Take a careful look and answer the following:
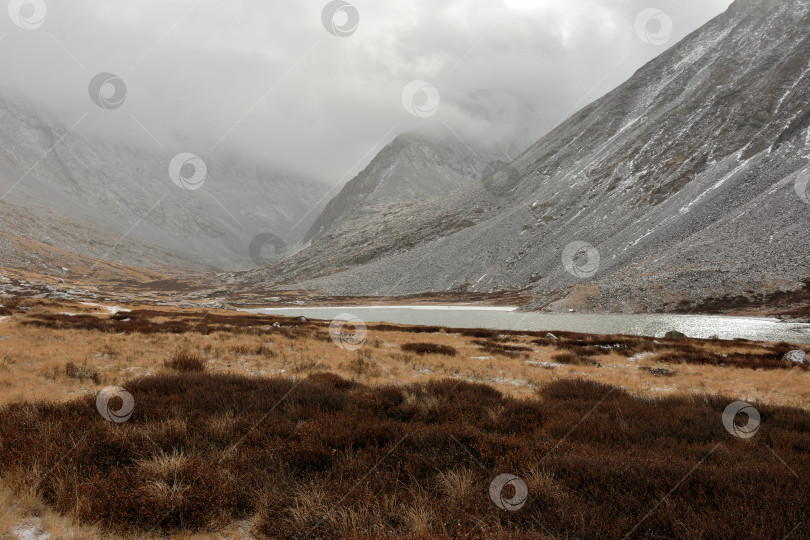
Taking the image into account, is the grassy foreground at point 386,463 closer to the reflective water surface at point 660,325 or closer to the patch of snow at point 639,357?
the patch of snow at point 639,357

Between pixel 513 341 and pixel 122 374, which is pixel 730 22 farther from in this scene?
pixel 122 374

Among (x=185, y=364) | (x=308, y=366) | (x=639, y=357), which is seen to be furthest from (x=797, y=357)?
(x=185, y=364)

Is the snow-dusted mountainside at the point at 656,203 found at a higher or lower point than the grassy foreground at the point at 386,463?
higher

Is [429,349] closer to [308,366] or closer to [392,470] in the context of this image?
[308,366]

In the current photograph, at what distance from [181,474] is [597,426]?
722 cm

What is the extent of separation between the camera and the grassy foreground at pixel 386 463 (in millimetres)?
4309

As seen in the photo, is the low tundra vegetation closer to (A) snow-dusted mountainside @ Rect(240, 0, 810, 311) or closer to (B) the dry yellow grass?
(B) the dry yellow grass

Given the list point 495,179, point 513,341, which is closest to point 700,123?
point 495,179

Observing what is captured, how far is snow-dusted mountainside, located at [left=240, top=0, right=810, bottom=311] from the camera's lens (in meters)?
57.7

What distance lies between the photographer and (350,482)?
510 centimetres

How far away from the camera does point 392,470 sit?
5.57m

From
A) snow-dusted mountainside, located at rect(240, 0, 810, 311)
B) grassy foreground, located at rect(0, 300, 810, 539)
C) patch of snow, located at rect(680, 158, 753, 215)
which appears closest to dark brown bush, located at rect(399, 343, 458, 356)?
grassy foreground, located at rect(0, 300, 810, 539)

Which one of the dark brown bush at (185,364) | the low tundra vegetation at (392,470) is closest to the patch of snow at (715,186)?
the low tundra vegetation at (392,470)

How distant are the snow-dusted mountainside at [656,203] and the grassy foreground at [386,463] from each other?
52265 millimetres
